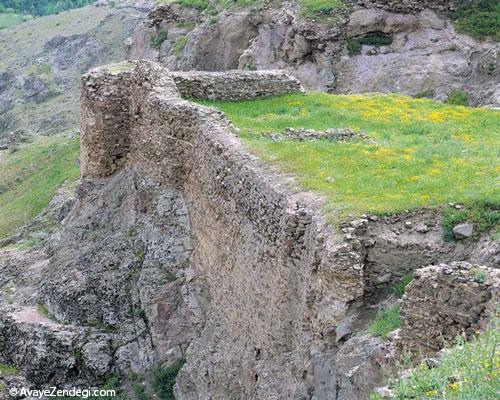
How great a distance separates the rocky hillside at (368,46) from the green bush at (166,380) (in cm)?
1657

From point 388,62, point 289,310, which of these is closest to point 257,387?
point 289,310

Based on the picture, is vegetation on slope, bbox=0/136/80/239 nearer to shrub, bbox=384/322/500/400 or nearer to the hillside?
the hillside

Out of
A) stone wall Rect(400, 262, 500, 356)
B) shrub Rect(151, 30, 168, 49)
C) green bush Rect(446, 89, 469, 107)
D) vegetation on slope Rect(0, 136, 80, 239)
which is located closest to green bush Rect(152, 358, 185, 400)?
stone wall Rect(400, 262, 500, 356)

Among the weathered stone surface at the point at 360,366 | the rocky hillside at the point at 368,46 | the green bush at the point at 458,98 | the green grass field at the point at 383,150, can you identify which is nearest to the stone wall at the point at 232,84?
the green grass field at the point at 383,150

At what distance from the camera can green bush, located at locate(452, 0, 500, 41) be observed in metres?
36.9

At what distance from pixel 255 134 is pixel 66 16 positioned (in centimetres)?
9864

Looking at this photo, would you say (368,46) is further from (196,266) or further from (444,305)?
(444,305)

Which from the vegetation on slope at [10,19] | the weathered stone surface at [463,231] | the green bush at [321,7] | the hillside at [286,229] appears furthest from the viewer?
the vegetation on slope at [10,19]

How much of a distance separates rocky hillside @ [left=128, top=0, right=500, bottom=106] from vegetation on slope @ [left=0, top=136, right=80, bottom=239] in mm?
7374

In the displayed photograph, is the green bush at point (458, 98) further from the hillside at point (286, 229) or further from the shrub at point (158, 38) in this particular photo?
the shrub at point (158, 38)

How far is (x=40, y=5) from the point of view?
144 metres

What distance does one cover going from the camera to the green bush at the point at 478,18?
3694 cm

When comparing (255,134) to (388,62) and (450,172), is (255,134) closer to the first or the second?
(450,172)

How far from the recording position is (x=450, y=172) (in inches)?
703
